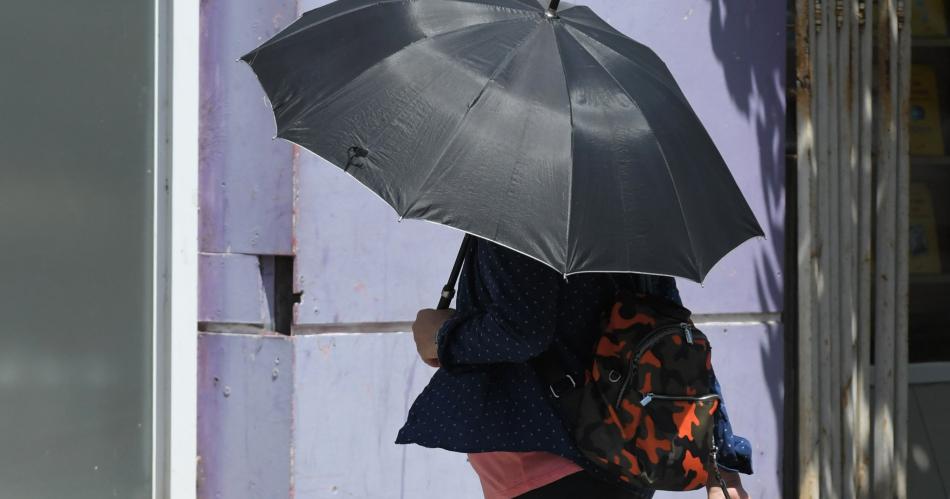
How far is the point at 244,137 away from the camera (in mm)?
4133

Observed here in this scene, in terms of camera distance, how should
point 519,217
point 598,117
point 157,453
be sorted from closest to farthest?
point 519,217, point 598,117, point 157,453

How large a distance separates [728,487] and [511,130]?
960mm

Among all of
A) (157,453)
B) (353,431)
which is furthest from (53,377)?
(353,431)

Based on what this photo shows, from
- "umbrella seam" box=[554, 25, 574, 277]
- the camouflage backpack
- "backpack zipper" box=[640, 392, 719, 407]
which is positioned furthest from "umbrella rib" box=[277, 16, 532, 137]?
"backpack zipper" box=[640, 392, 719, 407]

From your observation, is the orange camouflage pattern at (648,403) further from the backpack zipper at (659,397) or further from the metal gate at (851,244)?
the metal gate at (851,244)

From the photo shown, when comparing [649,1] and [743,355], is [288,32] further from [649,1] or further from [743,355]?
[743,355]

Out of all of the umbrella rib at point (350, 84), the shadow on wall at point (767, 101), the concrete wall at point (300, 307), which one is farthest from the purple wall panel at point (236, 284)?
the shadow on wall at point (767, 101)

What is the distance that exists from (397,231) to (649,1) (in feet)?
4.54

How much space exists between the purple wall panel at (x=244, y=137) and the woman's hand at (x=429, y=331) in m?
1.74

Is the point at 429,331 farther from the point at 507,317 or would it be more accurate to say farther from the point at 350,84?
the point at 350,84

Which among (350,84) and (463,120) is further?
(350,84)

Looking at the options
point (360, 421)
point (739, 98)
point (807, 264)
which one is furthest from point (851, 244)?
point (360, 421)

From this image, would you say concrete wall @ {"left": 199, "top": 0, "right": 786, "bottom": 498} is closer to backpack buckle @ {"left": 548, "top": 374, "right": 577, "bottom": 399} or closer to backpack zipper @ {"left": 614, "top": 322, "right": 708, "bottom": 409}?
backpack buckle @ {"left": 548, "top": 374, "right": 577, "bottom": 399}

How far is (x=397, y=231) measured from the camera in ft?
14.0
